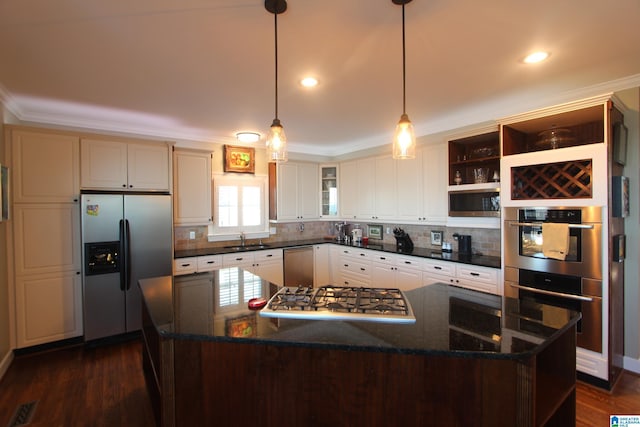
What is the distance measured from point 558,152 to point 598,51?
2.51 feet

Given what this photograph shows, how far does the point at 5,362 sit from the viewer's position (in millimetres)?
2781

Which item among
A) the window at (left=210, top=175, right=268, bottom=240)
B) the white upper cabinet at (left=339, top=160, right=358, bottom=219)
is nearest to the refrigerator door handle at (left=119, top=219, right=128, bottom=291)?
the window at (left=210, top=175, right=268, bottom=240)

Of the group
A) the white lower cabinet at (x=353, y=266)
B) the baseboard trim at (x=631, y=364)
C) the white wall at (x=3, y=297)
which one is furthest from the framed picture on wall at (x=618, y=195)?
the white wall at (x=3, y=297)

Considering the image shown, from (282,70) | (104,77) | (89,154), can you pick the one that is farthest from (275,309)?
(89,154)

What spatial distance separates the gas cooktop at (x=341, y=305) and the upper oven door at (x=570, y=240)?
5.36ft

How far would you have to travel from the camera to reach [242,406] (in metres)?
1.38

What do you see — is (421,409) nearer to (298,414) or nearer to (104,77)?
(298,414)

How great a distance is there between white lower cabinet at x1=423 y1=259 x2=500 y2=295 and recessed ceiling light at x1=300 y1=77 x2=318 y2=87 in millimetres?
2417

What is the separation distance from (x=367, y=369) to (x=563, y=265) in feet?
7.37

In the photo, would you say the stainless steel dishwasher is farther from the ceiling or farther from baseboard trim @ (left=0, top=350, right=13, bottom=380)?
baseboard trim @ (left=0, top=350, right=13, bottom=380)

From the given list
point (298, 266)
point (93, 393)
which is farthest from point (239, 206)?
point (93, 393)

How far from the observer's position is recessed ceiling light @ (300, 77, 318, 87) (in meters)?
2.57

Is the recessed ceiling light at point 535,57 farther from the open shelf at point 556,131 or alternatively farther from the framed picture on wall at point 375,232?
the framed picture on wall at point 375,232

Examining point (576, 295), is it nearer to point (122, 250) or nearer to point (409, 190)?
point (409, 190)
